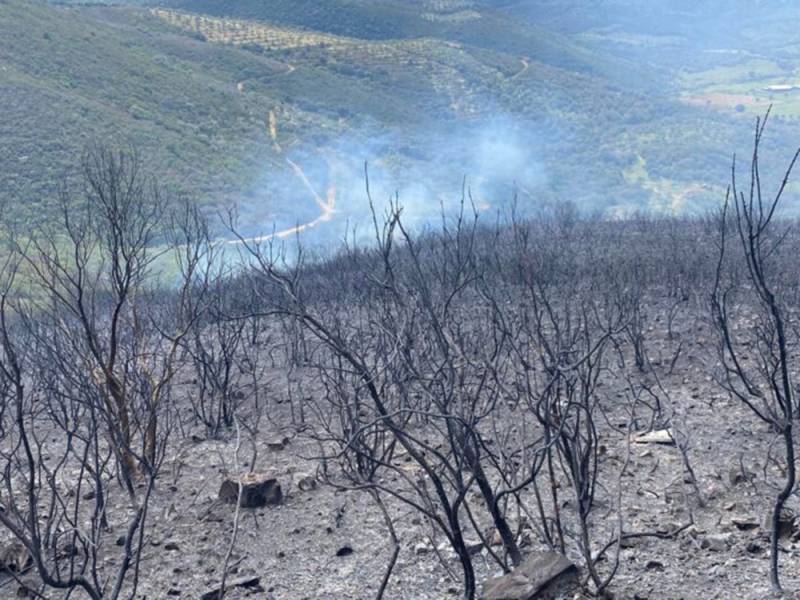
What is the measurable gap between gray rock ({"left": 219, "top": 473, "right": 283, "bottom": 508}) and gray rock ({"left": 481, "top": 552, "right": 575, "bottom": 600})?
7.93 ft

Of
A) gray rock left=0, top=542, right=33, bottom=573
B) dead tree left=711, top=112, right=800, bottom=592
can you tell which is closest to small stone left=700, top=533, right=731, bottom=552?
dead tree left=711, top=112, right=800, bottom=592

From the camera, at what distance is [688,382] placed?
1007 cm

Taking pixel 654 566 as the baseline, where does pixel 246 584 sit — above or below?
below

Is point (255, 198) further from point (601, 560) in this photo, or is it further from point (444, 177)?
point (601, 560)

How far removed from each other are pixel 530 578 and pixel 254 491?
2712mm

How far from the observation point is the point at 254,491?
7055 mm

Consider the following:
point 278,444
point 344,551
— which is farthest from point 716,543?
point 278,444

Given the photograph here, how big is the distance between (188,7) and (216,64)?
20.4m

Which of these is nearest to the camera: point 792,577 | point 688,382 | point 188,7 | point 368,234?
point 792,577

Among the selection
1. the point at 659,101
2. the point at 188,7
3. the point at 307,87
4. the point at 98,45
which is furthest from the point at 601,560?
the point at 188,7

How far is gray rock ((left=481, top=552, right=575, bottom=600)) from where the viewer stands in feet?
16.0

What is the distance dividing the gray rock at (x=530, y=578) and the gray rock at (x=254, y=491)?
2416 mm

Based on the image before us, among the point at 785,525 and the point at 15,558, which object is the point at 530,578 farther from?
the point at 15,558

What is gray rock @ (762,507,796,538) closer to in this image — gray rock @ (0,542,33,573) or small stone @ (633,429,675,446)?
small stone @ (633,429,675,446)
